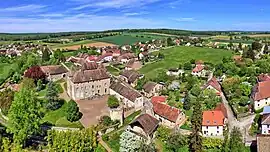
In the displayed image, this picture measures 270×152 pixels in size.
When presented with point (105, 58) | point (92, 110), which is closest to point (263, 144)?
point (92, 110)

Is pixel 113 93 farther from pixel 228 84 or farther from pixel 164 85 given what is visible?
pixel 228 84

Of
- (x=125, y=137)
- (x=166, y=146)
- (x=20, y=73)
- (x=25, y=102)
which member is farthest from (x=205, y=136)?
(x=20, y=73)

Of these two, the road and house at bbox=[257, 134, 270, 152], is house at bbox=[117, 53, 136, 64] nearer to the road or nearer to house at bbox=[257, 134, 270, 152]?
the road

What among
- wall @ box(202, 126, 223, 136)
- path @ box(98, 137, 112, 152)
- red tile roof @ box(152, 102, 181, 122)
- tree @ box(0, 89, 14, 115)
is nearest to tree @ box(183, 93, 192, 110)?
red tile roof @ box(152, 102, 181, 122)

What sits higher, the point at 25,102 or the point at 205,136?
the point at 25,102

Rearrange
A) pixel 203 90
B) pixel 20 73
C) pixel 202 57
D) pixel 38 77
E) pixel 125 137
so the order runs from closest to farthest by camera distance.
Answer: pixel 125 137 < pixel 203 90 < pixel 38 77 < pixel 20 73 < pixel 202 57

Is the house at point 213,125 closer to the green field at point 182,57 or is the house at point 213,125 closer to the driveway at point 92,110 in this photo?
the driveway at point 92,110

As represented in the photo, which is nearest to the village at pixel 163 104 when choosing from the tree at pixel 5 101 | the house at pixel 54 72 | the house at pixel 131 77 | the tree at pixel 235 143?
the house at pixel 54 72

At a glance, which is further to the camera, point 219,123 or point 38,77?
point 38,77
